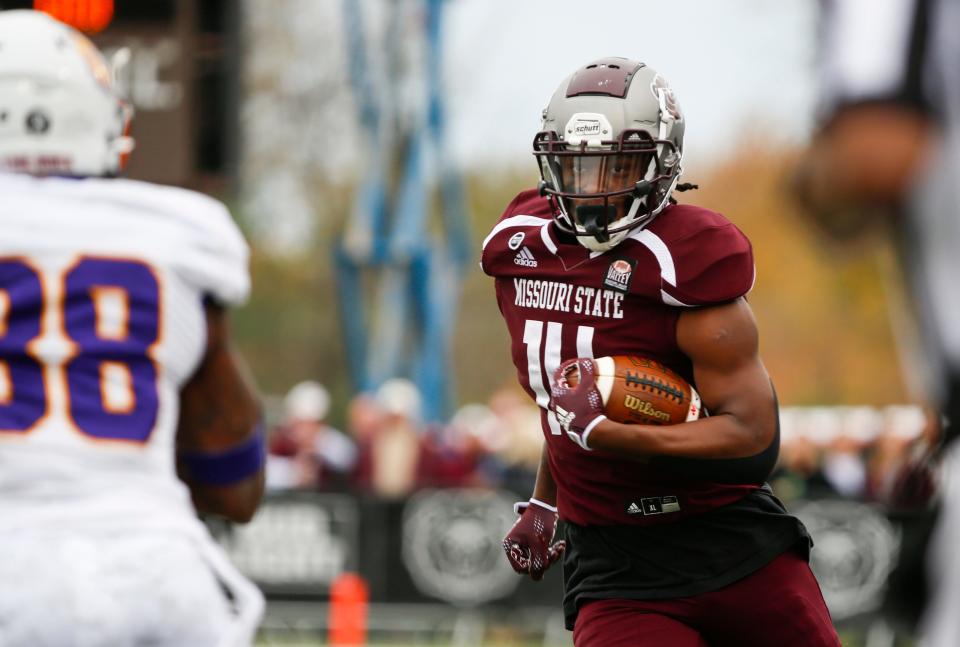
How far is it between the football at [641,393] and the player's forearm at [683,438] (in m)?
0.03

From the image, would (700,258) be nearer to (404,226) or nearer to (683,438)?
(683,438)

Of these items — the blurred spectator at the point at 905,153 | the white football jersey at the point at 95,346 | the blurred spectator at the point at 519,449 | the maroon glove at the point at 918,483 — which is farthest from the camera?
the blurred spectator at the point at 519,449

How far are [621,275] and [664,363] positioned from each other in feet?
0.81

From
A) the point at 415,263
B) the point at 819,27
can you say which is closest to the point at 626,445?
the point at 819,27

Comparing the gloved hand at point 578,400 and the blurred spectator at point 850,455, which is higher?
the gloved hand at point 578,400

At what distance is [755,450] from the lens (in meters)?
4.14

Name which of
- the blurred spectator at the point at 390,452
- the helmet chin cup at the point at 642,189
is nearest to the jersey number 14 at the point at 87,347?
the helmet chin cup at the point at 642,189

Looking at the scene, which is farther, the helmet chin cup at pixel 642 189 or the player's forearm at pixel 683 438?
the helmet chin cup at pixel 642 189

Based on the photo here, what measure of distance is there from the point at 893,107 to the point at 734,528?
81.1 inches

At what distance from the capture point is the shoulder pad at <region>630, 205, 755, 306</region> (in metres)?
4.09

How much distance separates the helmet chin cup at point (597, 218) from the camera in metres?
4.19

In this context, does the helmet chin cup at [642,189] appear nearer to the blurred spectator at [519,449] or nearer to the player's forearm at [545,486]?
the player's forearm at [545,486]

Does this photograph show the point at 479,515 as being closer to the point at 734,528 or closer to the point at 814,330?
the point at 734,528

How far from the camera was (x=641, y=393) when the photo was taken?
407 centimetres
